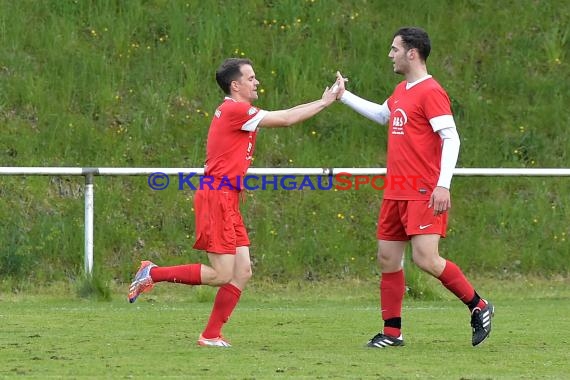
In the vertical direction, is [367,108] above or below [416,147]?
above

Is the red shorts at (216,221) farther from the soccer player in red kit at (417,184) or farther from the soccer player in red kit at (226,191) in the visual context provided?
the soccer player in red kit at (417,184)

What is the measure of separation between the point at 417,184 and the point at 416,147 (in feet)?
0.81

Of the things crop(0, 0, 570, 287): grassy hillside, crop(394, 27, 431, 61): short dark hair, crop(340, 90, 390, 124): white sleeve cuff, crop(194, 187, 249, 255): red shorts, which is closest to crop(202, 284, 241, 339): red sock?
crop(194, 187, 249, 255): red shorts

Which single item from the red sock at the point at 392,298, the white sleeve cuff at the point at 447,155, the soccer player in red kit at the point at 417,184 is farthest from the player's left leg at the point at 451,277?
the white sleeve cuff at the point at 447,155

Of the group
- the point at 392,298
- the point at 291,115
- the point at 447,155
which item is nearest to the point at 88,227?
the point at 291,115

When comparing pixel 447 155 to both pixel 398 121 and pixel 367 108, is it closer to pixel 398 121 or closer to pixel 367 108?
pixel 398 121

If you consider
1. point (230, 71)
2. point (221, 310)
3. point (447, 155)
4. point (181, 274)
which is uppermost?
point (230, 71)

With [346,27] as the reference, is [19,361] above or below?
below

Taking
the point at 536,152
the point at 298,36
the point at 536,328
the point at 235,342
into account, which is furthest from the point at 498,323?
the point at 298,36

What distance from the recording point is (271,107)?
617 inches

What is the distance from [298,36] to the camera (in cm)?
1677

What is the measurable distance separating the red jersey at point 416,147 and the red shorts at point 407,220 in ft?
0.19

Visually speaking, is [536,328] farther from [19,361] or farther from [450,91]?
[450,91]

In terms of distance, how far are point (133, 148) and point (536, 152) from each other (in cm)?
510
